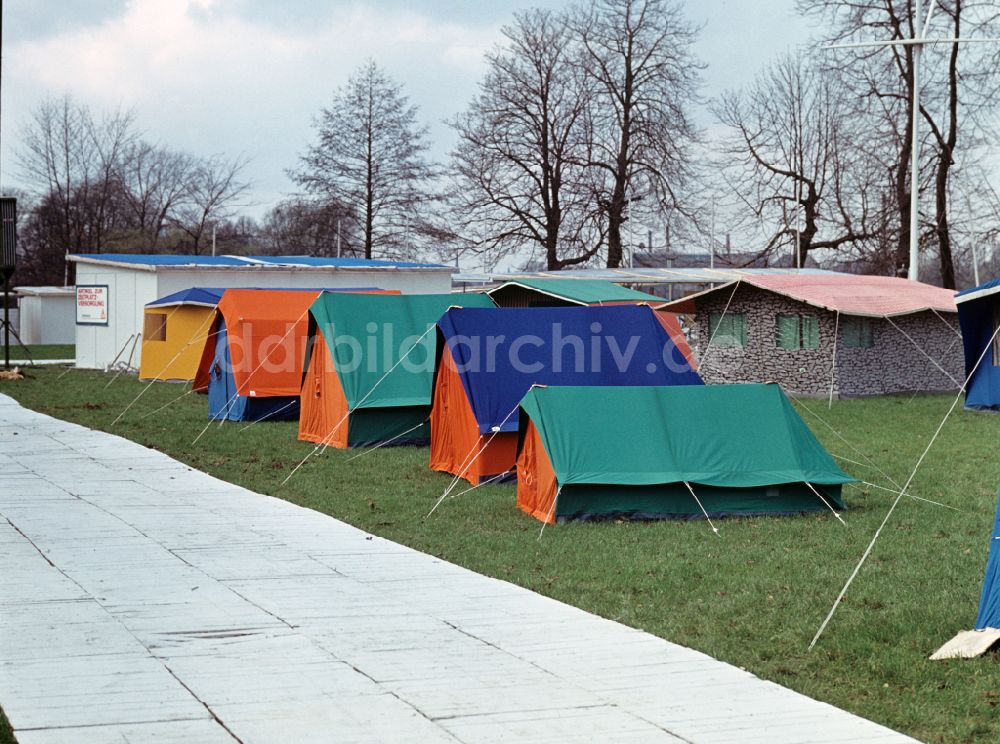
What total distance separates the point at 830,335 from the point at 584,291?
585 centimetres

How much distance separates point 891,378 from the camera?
28.1 m

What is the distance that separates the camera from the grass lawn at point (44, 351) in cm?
4524

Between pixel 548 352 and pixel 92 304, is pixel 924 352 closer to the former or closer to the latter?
pixel 548 352

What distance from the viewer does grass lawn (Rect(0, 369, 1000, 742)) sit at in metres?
6.76

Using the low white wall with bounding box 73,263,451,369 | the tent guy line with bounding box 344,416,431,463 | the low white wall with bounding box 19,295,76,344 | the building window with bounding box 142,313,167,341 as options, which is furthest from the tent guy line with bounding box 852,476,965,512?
the low white wall with bounding box 19,295,76,344

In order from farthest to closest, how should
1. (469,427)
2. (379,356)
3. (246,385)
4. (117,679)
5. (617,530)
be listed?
(246,385) < (379,356) < (469,427) < (617,530) < (117,679)

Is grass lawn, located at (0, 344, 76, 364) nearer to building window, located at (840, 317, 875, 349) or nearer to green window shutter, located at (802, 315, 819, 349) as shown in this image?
green window shutter, located at (802, 315, 819, 349)

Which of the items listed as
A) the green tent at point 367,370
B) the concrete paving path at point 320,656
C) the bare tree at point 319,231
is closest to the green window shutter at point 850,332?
the green tent at point 367,370

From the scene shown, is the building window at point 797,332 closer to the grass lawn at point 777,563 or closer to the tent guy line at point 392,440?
the grass lawn at point 777,563

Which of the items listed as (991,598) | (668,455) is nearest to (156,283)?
(668,455)

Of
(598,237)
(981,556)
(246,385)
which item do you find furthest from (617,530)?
(598,237)

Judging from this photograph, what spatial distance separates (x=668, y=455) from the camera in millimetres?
12023

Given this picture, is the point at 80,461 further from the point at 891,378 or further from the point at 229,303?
the point at 891,378

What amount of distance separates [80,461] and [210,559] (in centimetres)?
709
